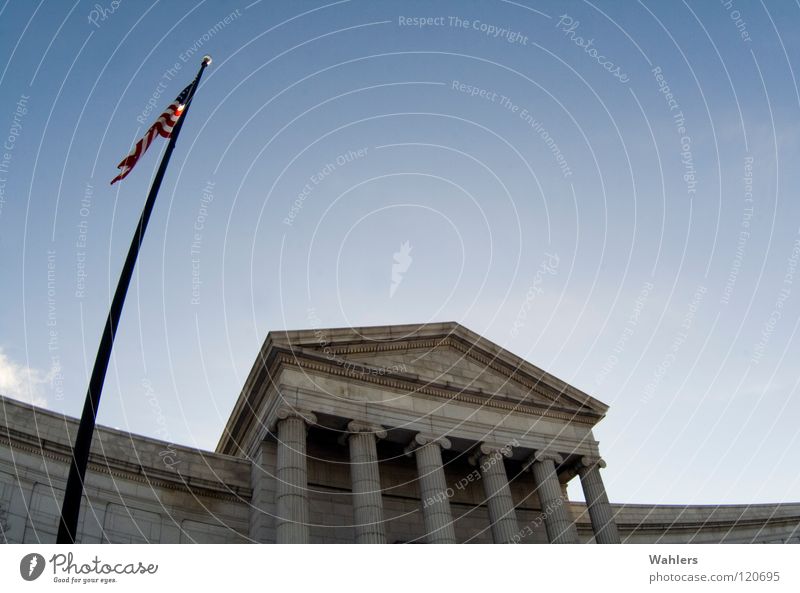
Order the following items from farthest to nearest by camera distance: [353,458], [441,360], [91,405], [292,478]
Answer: [441,360] → [353,458] → [292,478] → [91,405]

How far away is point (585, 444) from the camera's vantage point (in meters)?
35.0

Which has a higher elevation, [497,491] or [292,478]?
[292,478]

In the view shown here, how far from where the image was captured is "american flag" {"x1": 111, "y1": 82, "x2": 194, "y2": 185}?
1680 cm

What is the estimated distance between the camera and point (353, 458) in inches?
1120

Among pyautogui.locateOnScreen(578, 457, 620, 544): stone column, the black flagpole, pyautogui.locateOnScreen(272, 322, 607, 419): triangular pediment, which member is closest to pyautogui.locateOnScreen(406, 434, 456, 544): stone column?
pyautogui.locateOnScreen(272, 322, 607, 419): triangular pediment

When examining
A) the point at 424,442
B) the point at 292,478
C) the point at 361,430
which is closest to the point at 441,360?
the point at 424,442

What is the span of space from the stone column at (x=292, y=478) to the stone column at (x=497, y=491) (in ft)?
29.2

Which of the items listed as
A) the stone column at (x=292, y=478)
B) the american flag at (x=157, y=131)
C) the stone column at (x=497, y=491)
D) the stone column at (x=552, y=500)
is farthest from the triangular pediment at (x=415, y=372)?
the american flag at (x=157, y=131)

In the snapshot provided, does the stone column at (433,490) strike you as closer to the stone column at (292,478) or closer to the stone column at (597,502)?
the stone column at (292,478)

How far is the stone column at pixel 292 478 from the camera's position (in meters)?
24.6

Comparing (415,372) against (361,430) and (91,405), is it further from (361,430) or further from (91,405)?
(91,405)

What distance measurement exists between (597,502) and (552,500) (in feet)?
10.2
